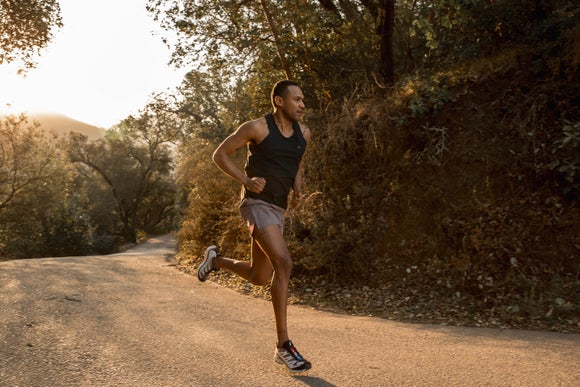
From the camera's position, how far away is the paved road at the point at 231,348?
3379mm

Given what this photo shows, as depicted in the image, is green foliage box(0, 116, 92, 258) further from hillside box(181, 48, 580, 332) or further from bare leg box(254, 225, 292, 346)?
bare leg box(254, 225, 292, 346)

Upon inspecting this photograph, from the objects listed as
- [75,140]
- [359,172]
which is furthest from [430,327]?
[75,140]

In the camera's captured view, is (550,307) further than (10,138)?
No

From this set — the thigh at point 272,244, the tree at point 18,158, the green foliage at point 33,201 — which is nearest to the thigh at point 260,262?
the thigh at point 272,244

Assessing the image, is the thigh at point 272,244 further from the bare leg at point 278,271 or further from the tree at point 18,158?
the tree at point 18,158

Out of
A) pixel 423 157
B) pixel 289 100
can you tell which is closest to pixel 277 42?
pixel 423 157

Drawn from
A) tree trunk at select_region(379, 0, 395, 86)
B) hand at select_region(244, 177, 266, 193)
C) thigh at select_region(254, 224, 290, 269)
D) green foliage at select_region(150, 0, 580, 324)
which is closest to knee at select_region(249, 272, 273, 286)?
thigh at select_region(254, 224, 290, 269)

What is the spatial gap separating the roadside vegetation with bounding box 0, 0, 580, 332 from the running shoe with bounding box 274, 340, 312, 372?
2.60 m

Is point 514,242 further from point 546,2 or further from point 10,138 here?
point 10,138

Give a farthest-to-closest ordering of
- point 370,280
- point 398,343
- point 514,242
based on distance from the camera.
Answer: point 370,280, point 514,242, point 398,343

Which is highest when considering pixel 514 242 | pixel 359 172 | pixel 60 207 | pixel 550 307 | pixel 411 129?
pixel 411 129

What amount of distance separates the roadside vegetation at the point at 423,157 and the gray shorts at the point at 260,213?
2.73m

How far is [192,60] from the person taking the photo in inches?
448

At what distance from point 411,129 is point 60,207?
25.0m
